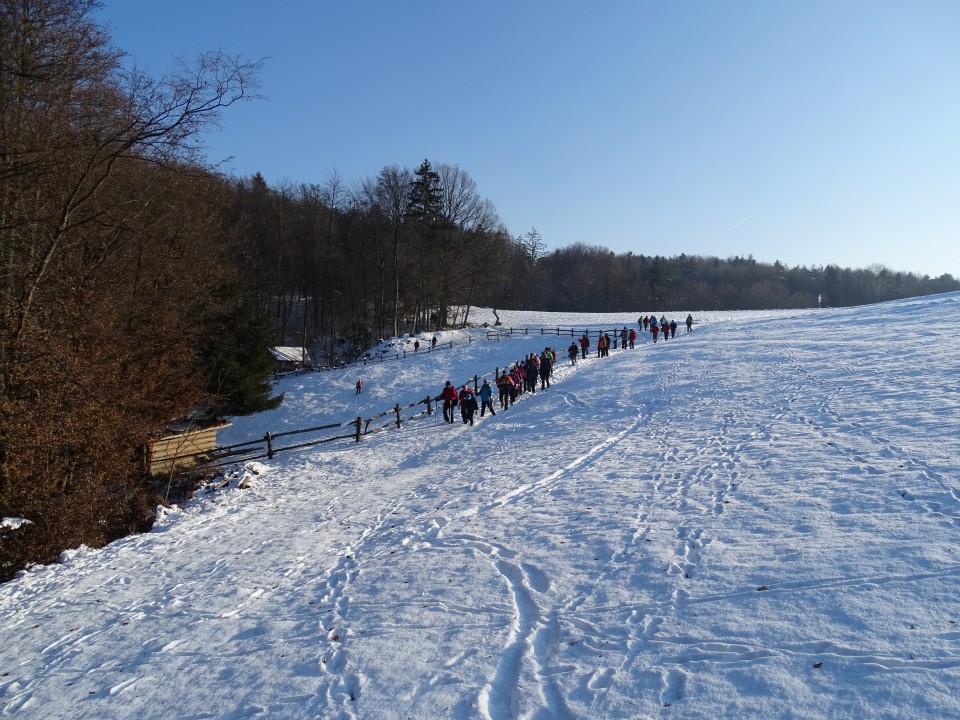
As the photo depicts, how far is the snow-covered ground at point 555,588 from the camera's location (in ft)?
16.5

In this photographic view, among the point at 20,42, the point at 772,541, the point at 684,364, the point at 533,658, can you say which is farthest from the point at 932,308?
the point at 20,42

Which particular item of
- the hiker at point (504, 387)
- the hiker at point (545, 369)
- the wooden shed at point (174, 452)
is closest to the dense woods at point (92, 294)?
the wooden shed at point (174, 452)

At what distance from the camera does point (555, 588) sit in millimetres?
7051

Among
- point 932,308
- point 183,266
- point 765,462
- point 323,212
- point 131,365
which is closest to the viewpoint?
point 765,462

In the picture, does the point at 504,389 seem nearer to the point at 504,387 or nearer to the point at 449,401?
the point at 504,387

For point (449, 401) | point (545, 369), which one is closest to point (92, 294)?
point (449, 401)

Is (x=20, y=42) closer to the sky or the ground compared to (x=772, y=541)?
closer to the sky

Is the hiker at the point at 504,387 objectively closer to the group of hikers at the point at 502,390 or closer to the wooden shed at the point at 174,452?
the group of hikers at the point at 502,390

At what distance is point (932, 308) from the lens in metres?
34.2

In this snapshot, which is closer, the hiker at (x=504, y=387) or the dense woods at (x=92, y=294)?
the dense woods at (x=92, y=294)

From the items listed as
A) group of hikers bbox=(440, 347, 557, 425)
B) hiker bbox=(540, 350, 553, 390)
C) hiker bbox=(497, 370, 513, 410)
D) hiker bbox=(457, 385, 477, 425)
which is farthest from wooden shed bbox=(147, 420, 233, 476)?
hiker bbox=(540, 350, 553, 390)

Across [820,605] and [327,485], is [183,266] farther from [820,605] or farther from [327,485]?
[820,605]

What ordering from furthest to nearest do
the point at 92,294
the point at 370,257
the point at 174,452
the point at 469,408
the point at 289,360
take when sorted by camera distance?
the point at 370,257
the point at 289,360
the point at 469,408
the point at 174,452
the point at 92,294

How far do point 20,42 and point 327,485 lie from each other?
1063 cm
